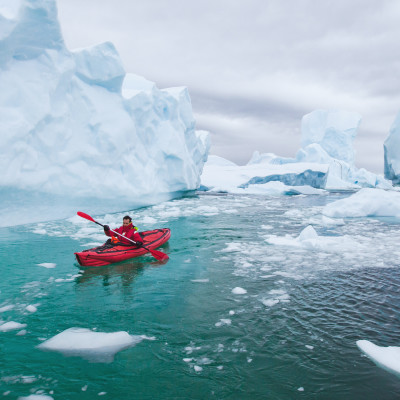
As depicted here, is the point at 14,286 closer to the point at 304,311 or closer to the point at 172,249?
the point at 172,249

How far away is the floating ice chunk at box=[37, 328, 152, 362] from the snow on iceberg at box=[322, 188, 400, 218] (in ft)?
39.9

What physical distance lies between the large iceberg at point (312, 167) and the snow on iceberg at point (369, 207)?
A: 15255mm

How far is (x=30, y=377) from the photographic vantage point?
2867 mm

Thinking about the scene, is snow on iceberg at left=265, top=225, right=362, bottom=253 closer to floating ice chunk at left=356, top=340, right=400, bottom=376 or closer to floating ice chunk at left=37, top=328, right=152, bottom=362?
floating ice chunk at left=356, top=340, right=400, bottom=376

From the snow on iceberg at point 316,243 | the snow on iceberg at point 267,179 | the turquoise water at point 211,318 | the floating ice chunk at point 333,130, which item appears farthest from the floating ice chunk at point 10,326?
the floating ice chunk at point 333,130

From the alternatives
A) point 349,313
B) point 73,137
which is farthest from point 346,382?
point 73,137

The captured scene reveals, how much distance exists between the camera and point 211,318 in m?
4.01

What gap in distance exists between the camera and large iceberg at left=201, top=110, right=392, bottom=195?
104ft

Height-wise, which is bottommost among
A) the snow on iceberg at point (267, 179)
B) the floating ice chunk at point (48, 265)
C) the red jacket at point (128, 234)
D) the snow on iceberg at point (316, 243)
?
the floating ice chunk at point (48, 265)

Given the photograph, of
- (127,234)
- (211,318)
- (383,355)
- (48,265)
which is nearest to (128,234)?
(127,234)

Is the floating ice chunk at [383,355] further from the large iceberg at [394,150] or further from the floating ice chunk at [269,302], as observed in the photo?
the large iceberg at [394,150]

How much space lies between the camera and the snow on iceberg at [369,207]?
547 inches

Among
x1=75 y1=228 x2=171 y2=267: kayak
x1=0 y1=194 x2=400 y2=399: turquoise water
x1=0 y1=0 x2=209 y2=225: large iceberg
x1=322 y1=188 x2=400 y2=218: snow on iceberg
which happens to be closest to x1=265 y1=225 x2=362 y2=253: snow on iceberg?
x1=0 y1=194 x2=400 y2=399: turquoise water

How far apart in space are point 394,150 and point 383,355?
152 feet
